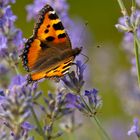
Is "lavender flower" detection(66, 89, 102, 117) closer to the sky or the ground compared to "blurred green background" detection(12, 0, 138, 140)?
closer to the ground

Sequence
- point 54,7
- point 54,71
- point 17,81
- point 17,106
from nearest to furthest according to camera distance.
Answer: point 17,106 → point 17,81 → point 54,71 → point 54,7

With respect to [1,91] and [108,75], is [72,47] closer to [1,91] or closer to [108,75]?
[1,91]

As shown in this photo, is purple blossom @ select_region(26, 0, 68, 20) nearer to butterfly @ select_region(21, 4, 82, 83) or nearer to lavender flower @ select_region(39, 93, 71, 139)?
butterfly @ select_region(21, 4, 82, 83)

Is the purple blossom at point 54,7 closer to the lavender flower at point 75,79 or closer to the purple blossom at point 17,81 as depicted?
the lavender flower at point 75,79

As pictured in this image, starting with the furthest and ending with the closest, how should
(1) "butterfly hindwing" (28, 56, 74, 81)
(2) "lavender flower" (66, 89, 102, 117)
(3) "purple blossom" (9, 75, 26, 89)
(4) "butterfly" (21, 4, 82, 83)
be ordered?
(4) "butterfly" (21, 4, 82, 83) < (2) "lavender flower" (66, 89, 102, 117) < (1) "butterfly hindwing" (28, 56, 74, 81) < (3) "purple blossom" (9, 75, 26, 89)

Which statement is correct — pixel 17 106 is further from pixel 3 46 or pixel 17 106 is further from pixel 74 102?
pixel 3 46

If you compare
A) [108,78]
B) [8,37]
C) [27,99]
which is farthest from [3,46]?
[108,78]

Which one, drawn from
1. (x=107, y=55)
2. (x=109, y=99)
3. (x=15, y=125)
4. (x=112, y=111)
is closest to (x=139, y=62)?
(x=15, y=125)

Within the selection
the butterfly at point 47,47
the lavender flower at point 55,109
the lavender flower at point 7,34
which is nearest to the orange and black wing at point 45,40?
the butterfly at point 47,47

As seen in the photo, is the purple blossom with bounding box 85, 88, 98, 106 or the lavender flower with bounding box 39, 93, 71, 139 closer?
the lavender flower with bounding box 39, 93, 71, 139

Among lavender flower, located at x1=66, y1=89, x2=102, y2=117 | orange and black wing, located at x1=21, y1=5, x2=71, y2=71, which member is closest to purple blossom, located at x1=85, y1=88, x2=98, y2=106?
lavender flower, located at x1=66, y1=89, x2=102, y2=117
